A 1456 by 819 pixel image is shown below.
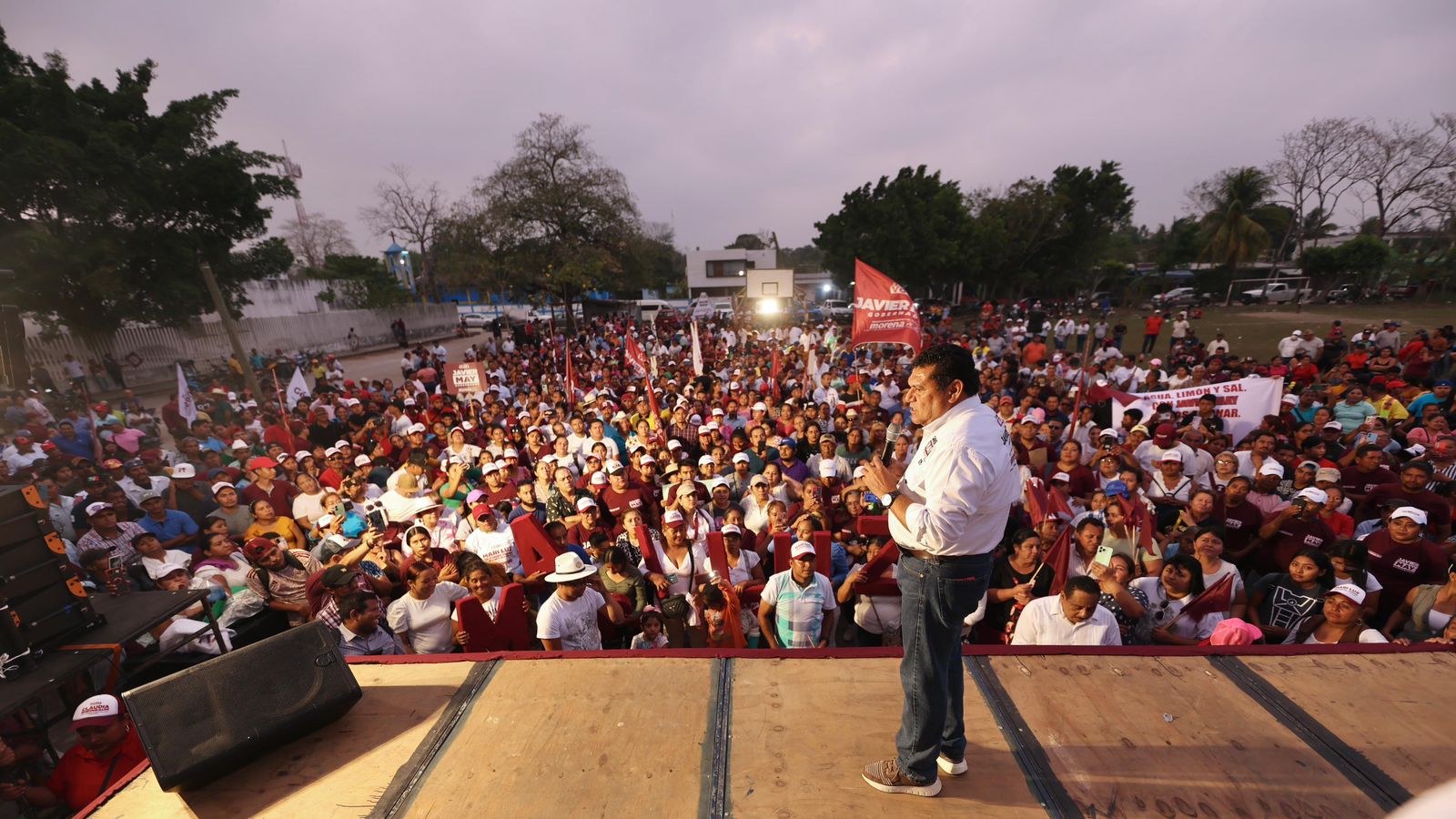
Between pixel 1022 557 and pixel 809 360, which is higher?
pixel 809 360

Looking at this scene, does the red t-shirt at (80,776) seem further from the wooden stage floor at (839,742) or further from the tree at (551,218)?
the tree at (551,218)

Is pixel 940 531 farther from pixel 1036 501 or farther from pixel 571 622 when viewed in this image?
pixel 1036 501

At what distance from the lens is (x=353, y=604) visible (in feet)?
13.1

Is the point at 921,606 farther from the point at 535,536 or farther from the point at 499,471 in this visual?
the point at 499,471

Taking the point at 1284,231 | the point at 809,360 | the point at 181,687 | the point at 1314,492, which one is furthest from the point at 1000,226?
the point at 181,687

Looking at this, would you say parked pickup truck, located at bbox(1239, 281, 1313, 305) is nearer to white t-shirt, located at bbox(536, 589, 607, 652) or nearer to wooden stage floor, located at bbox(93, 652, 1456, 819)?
wooden stage floor, located at bbox(93, 652, 1456, 819)

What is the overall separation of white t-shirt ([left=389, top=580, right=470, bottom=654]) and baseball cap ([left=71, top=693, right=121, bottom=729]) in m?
1.42

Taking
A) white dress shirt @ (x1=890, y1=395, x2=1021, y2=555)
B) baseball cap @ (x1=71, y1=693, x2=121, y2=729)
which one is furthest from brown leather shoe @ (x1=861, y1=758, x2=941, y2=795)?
baseball cap @ (x1=71, y1=693, x2=121, y2=729)

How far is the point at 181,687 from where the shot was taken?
2523 mm

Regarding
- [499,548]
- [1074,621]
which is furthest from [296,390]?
[1074,621]

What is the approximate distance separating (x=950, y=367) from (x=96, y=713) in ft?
16.7

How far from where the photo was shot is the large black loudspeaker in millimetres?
2395

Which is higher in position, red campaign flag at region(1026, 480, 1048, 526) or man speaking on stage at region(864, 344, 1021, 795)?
man speaking on stage at region(864, 344, 1021, 795)

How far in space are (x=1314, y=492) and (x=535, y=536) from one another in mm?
7256
